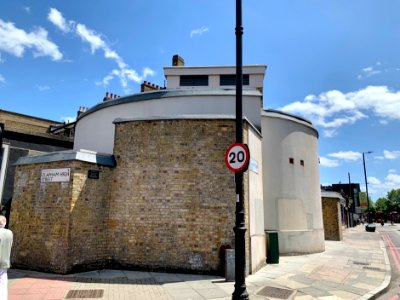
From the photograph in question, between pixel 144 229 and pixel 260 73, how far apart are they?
19229 millimetres

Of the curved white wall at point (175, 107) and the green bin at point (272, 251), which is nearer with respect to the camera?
the green bin at point (272, 251)

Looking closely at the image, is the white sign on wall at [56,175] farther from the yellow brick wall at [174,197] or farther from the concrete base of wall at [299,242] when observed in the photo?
the concrete base of wall at [299,242]

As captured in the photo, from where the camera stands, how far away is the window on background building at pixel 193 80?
Result: 82.1 feet

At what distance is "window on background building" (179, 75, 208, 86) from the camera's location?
82.1 ft

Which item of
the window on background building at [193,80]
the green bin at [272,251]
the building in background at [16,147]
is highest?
the window on background building at [193,80]

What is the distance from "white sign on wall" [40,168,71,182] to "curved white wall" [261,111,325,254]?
797 cm

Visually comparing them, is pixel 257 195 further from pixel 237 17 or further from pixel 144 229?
pixel 237 17

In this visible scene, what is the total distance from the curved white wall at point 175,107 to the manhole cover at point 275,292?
20.3 feet

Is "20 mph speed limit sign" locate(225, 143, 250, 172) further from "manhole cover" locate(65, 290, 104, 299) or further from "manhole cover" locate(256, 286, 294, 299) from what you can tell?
"manhole cover" locate(65, 290, 104, 299)

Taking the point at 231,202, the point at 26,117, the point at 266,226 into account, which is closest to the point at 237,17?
the point at 231,202

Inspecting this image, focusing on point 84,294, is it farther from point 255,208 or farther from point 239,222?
→ point 255,208

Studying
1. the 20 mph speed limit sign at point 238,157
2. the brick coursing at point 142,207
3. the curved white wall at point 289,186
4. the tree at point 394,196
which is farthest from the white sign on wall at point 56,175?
the tree at point 394,196

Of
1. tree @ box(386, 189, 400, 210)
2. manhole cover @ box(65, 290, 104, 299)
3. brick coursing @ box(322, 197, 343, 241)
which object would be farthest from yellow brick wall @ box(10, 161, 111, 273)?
tree @ box(386, 189, 400, 210)

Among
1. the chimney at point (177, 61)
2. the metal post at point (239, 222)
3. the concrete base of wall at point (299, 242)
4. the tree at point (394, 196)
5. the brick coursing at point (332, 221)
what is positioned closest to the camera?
the metal post at point (239, 222)
